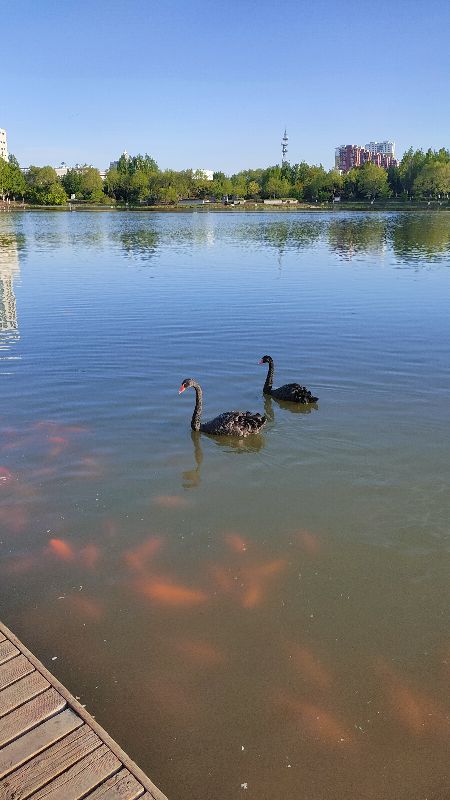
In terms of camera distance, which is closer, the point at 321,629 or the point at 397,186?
the point at 321,629

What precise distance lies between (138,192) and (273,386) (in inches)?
5127

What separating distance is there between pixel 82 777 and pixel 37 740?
0.42 metres

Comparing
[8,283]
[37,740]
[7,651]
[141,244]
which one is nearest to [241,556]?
[7,651]

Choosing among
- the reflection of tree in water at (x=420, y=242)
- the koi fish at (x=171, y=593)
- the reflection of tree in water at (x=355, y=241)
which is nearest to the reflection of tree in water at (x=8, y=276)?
the koi fish at (x=171, y=593)

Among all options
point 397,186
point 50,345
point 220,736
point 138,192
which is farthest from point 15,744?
point 397,186

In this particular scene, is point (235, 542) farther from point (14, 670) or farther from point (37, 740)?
point (37, 740)

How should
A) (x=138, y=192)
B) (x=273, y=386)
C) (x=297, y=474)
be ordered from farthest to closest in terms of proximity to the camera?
(x=138, y=192) → (x=273, y=386) → (x=297, y=474)

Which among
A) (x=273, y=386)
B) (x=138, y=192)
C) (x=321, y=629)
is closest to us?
(x=321, y=629)

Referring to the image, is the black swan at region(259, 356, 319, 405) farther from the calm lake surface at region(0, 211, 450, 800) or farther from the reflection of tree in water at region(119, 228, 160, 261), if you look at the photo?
the reflection of tree in water at region(119, 228, 160, 261)

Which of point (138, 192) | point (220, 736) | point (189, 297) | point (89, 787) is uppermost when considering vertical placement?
point (138, 192)

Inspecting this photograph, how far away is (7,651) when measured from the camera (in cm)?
461

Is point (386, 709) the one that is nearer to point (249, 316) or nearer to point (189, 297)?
point (249, 316)

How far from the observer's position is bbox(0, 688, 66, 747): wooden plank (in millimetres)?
3898

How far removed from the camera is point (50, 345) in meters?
14.9
